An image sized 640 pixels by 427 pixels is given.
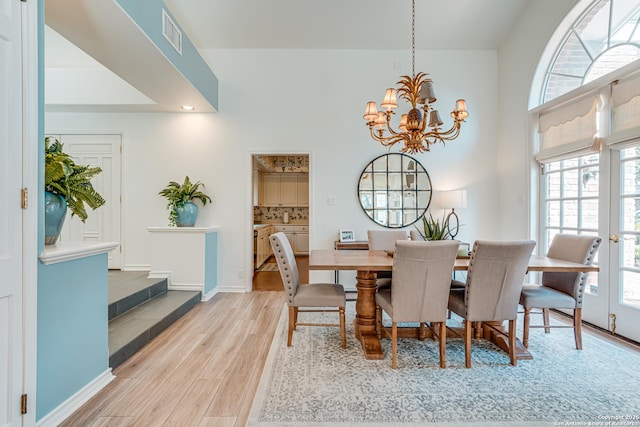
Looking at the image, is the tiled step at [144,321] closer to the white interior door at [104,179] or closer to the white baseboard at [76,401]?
the white baseboard at [76,401]

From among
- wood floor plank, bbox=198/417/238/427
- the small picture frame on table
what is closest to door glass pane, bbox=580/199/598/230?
the small picture frame on table

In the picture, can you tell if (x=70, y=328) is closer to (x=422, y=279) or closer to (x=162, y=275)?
(x=422, y=279)

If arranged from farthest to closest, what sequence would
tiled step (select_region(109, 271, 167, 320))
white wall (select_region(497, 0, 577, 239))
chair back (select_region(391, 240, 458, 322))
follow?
white wall (select_region(497, 0, 577, 239)) < tiled step (select_region(109, 271, 167, 320)) < chair back (select_region(391, 240, 458, 322))

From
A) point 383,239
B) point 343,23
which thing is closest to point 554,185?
point 383,239

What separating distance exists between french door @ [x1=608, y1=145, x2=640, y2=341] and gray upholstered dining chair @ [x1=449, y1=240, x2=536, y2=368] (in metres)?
1.40

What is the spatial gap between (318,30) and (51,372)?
4.51 metres

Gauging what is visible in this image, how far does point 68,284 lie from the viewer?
1785 millimetres

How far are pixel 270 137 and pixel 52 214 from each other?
10.5 ft

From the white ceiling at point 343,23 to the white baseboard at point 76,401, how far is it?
4136 millimetres

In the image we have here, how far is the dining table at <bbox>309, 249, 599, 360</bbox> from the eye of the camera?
2.42 metres

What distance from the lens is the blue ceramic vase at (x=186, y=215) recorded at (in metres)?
4.33

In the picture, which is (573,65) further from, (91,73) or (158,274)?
(91,73)

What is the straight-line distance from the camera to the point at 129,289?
3.46 m

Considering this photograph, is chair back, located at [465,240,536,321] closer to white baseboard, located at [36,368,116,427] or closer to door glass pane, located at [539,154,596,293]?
door glass pane, located at [539,154,596,293]
